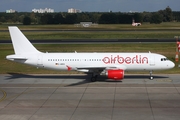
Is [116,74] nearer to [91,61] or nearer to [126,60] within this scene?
[126,60]

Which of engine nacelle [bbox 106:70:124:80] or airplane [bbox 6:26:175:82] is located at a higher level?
airplane [bbox 6:26:175:82]

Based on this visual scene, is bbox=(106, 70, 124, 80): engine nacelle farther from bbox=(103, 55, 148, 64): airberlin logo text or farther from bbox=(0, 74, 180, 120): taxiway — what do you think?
bbox=(103, 55, 148, 64): airberlin logo text

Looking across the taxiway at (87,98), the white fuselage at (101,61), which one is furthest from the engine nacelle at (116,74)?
the white fuselage at (101,61)

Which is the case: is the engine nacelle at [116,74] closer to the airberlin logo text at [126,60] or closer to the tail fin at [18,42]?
the airberlin logo text at [126,60]

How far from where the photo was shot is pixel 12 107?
102 ft

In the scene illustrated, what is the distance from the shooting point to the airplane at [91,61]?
41.6 metres

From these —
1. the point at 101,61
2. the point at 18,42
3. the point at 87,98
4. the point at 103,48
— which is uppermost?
the point at 18,42

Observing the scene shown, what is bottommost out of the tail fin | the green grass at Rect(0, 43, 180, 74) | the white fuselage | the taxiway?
the taxiway

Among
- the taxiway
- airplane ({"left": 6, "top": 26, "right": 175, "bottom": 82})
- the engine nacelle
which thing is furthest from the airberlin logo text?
the taxiway

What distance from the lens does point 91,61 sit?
42250 millimetres

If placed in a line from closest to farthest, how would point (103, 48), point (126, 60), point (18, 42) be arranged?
point (126, 60), point (18, 42), point (103, 48)

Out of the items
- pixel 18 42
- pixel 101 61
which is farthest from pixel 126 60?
pixel 18 42

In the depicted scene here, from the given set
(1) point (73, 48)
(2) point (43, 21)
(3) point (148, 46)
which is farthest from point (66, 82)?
(2) point (43, 21)

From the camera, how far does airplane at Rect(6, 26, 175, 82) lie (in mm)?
41625
